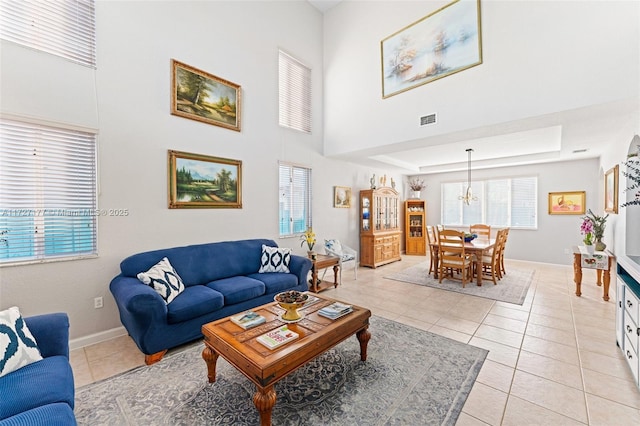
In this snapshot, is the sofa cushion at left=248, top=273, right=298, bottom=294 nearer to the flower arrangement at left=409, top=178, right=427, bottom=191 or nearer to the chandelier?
the chandelier

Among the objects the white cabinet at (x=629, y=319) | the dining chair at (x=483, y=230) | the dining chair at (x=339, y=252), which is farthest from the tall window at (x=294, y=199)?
the white cabinet at (x=629, y=319)

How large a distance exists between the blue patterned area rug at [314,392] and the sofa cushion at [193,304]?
1.20 feet

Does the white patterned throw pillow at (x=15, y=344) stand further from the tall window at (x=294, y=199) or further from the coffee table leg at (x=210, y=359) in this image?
the tall window at (x=294, y=199)

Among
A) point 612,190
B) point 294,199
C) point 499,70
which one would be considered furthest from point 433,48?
point 612,190

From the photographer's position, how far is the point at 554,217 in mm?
6211

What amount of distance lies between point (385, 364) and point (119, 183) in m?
3.39

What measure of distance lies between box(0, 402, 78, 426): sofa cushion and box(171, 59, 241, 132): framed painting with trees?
10.3 ft

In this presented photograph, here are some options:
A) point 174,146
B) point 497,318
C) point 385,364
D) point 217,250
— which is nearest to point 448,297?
point 497,318

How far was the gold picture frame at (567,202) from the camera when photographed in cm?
587

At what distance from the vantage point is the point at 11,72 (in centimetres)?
238

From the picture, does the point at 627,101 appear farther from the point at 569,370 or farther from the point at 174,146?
the point at 174,146

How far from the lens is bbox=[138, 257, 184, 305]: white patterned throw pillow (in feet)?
8.53

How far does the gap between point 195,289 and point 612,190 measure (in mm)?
6306

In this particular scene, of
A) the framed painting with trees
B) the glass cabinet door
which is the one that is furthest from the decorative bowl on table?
the glass cabinet door
